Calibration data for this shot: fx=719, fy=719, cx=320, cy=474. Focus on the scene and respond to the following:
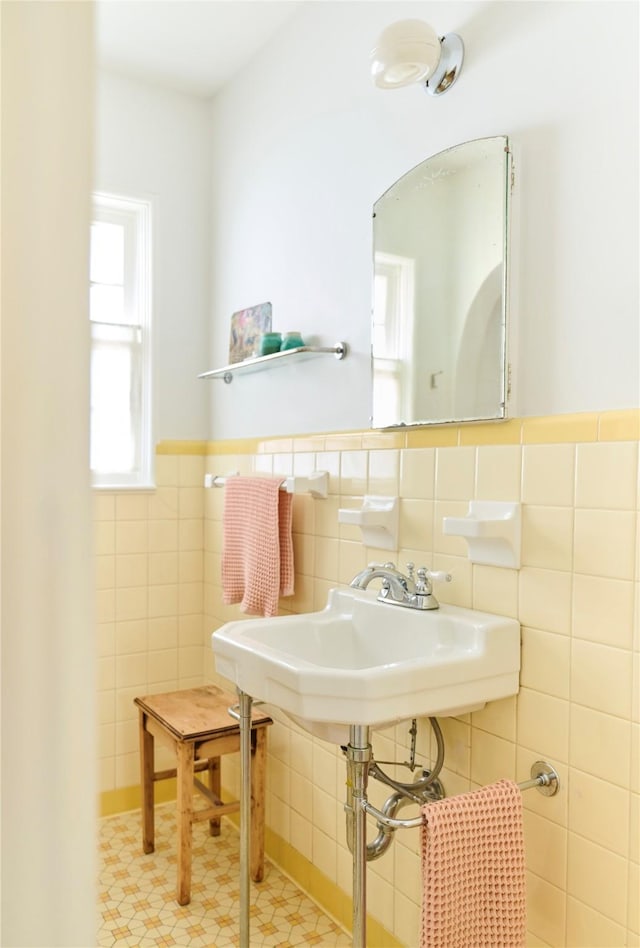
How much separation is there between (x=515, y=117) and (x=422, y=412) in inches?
26.5

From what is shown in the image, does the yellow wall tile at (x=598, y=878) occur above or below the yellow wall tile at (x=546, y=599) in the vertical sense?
below

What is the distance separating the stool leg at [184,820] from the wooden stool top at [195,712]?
2.5 inches

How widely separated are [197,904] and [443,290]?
1.90m

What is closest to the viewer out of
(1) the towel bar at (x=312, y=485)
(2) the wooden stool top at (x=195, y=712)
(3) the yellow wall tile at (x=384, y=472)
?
(3) the yellow wall tile at (x=384, y=472)

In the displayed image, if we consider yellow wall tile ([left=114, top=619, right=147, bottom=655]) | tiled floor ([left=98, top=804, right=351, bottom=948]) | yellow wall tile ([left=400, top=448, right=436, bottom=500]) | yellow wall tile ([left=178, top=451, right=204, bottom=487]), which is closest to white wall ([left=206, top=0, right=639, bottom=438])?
yellow wall tile ([left=178, top=451, right=204, bottom=487])

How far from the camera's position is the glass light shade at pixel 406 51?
158 cm

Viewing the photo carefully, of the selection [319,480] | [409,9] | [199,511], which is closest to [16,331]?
[319,480]

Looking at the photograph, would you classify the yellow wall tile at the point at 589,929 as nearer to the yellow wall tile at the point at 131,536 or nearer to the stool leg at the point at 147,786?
the stool leg at the point at 147,786

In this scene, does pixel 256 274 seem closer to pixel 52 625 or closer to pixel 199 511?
pixel 199 511

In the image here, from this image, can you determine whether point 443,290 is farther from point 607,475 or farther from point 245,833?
point 245,833

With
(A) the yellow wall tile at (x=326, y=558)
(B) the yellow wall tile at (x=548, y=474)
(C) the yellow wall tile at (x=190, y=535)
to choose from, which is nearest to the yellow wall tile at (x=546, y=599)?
(B) the yellow wall tile at (x=548, y=474)

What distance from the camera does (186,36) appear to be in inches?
98.0

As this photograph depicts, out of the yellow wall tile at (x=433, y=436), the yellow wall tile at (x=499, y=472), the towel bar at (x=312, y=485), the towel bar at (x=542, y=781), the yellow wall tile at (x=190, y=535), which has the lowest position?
the towel bar at (x=542, y=781)

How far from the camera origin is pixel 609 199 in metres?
1.34
